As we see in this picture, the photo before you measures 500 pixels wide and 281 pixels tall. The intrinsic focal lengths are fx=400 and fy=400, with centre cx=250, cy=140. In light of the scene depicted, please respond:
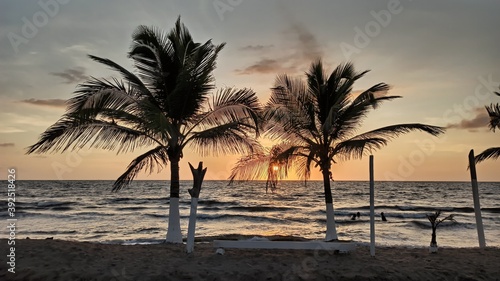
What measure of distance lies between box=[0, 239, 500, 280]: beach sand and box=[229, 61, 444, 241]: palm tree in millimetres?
3523

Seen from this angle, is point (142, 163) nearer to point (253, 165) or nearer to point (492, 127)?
point (253, 165)

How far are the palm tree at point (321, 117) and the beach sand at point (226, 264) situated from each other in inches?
139

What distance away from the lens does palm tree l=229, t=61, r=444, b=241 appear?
13790 millimetres

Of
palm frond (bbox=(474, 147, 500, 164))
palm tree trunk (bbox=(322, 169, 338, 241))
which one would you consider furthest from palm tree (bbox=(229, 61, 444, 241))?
palm frond (bbox=(474, 147, 500, 164))

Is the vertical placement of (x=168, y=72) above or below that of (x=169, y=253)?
above

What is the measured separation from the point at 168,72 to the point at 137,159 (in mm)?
3232

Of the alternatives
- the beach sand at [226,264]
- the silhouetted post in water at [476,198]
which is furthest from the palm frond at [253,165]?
the silhouetted post in water at [476,198]

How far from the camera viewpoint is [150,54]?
44.9 ft

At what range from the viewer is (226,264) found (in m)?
9.90

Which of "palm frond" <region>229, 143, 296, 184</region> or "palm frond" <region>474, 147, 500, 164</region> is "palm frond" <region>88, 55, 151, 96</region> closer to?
"palm frond" <region>229, 143, 296, 184</region>

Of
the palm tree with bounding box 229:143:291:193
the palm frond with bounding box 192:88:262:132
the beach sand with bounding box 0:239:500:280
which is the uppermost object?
the palm frond with bounding box 192:88:262:132

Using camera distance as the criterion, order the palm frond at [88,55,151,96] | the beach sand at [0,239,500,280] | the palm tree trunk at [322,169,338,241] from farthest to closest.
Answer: the palm tree trunk at [322,169,338,241] → the palm frond at [88,55,151,96] → the beach sand at [0,239,500,280]

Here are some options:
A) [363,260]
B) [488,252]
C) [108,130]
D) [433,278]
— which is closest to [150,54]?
[108,130]

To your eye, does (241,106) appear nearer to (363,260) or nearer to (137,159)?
(137,159)
